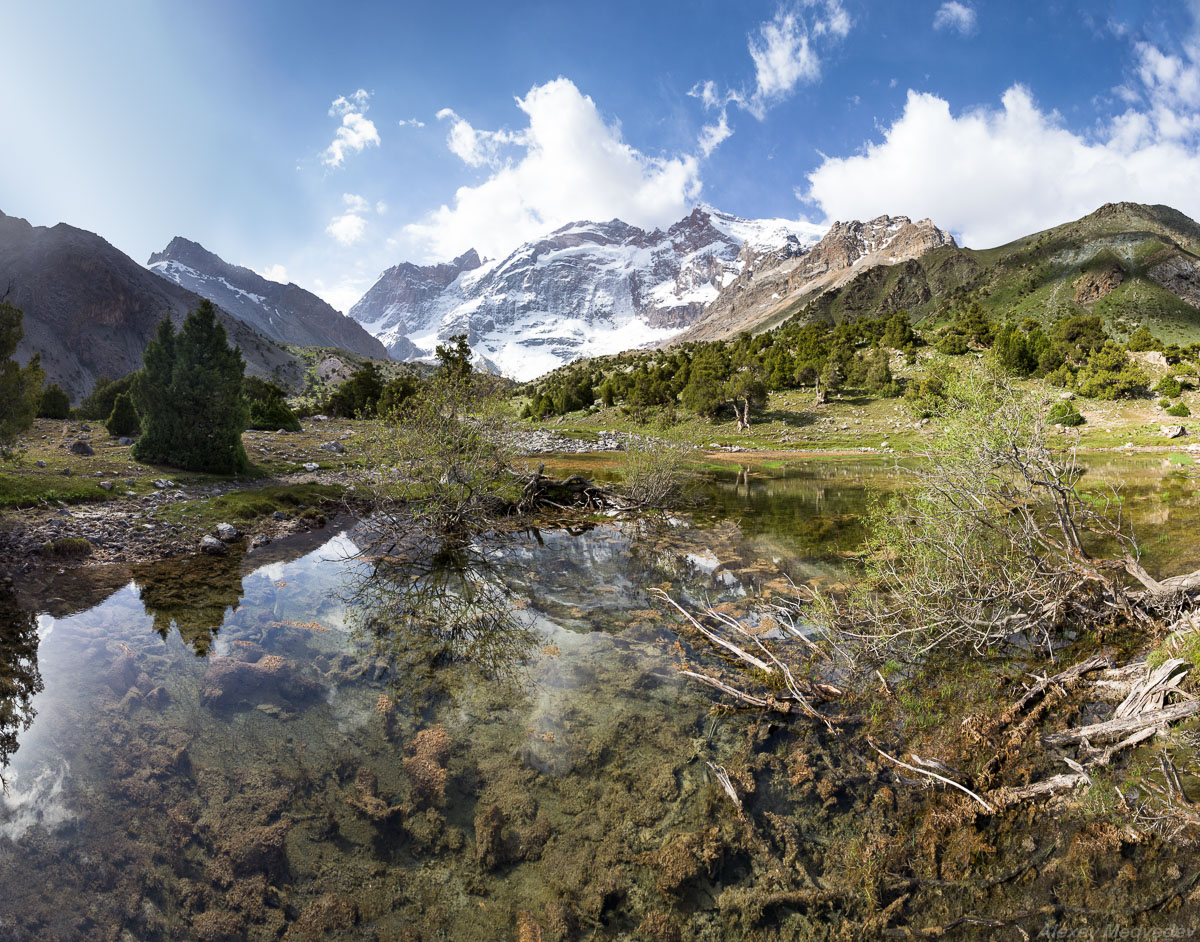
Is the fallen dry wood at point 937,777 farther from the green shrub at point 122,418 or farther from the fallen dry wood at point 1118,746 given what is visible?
the green shrub at point 122,418

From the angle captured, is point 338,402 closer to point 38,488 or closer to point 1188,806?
point 38,488

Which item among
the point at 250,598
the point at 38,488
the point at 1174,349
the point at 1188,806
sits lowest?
the point at 1188,806

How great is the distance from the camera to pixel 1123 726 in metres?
6.79

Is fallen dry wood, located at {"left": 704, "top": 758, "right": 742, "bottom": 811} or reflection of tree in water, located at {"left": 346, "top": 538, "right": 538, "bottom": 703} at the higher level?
reflection of tree in water, located at {"left": 346, "top": 538, "right": 538, "bottom": 703}

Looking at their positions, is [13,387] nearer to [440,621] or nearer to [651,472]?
[440,621]

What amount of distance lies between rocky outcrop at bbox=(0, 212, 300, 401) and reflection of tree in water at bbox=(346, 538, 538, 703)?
118996 millimetres

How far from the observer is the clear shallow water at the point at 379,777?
515 cm

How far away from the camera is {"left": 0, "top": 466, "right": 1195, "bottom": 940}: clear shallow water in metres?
5.15

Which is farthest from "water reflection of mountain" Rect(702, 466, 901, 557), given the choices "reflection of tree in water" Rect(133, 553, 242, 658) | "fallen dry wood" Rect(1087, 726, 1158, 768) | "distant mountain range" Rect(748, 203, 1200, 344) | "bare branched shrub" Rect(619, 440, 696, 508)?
"distant mountain range" Rect(748, 203, 1200, 344)

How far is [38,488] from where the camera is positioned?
16.1 m

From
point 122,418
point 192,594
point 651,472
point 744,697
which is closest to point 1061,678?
point 744,697

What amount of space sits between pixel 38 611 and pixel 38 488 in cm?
796

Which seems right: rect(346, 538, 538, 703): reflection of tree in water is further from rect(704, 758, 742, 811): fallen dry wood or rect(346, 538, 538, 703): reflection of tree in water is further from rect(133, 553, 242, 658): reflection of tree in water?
rect(704, 758, 742, 811): fallen dry wood

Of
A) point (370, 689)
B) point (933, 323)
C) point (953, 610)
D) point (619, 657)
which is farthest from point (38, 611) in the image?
point (933, 323)
